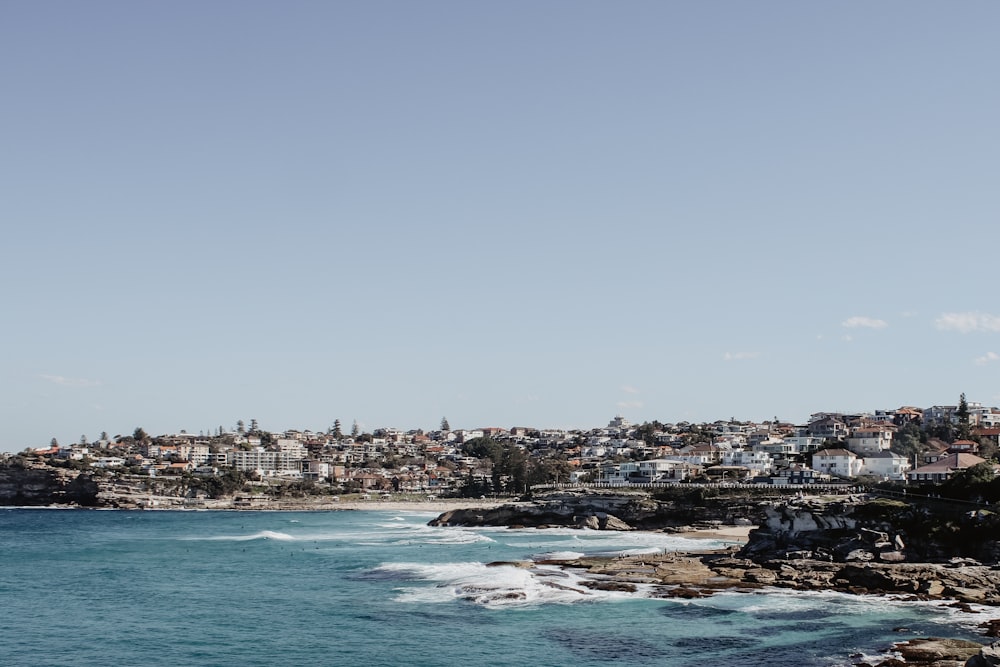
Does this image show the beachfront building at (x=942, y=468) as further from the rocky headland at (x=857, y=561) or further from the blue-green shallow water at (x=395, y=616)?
the blue-green shallow water at (x=395, y=616)

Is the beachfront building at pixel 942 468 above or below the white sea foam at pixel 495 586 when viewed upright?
above

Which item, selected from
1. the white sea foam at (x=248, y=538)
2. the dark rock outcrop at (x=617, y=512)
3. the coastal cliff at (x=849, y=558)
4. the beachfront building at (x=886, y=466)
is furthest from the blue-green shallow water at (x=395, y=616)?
the beachfront building at (x=886, y=466)

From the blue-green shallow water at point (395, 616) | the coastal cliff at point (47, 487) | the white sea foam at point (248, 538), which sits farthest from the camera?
the coastal cliff at point (47, 487)

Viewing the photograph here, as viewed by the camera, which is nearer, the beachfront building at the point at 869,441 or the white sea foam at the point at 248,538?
the white sea foam at the point at 248,538

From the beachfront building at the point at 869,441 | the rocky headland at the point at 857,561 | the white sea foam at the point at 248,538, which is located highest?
the beachfront building at the point at 869,441

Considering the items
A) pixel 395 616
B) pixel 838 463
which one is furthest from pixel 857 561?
pixel 838 463

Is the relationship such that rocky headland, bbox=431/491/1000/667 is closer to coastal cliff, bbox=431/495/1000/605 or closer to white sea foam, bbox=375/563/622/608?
coastal cliff, bbox=431/495/1000/605

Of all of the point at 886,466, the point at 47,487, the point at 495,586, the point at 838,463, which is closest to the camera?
the point at 495,586

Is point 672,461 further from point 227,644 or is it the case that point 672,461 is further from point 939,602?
point 227,644

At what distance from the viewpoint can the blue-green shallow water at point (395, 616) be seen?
39.4 metres

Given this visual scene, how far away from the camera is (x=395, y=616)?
1893 inches

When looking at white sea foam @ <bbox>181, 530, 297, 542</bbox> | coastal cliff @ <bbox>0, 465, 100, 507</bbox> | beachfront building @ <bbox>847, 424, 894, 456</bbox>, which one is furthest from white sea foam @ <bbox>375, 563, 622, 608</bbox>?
coastal cliff @ <bbox>0, 465, 100, 507</bbox>

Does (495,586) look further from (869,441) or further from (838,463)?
(869,441)

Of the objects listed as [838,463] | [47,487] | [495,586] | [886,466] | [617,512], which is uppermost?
[838,463]
